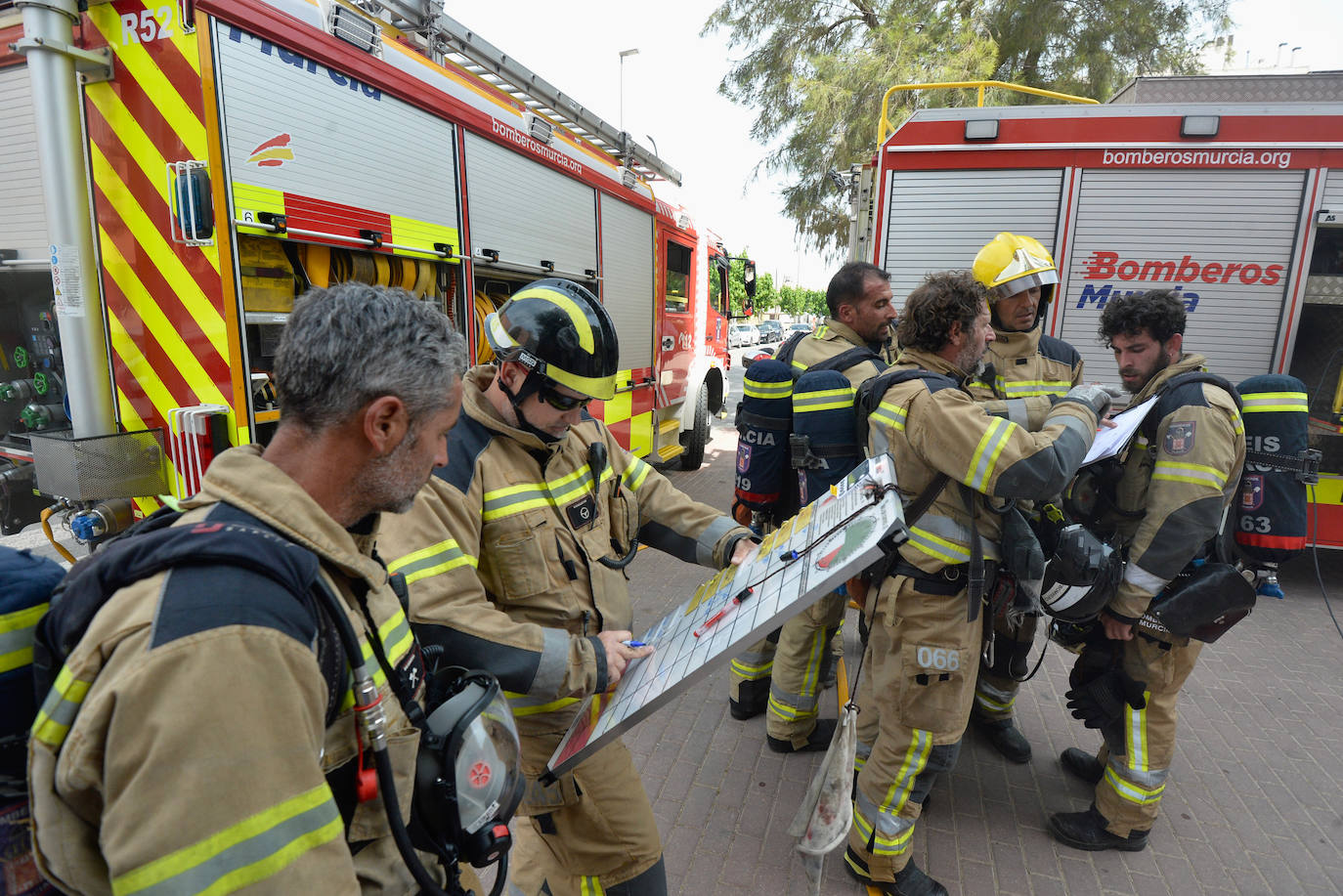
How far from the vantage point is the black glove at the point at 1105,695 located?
2.62m

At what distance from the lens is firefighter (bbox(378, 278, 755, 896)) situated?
1498 millimetres

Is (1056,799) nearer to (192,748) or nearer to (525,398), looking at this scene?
(525,398)

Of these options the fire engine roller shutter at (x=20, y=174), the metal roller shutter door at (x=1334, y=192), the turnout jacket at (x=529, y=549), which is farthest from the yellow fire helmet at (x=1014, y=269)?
the fire engine roller shutter at (x=20, y=174)

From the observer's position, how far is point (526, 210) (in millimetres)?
4875

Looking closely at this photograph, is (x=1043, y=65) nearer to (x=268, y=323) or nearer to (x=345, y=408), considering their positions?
(x=268, y=323)

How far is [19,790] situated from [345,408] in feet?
1.89

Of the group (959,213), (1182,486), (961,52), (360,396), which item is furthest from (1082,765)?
(961,52)

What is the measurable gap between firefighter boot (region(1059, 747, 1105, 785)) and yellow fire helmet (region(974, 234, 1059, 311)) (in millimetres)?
2032

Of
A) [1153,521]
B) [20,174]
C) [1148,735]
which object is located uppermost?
[20,174]

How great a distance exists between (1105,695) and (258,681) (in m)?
2.90

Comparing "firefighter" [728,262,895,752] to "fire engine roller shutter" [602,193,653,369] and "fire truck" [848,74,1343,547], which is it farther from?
"fire engine roller shutter" [602,193,653,369]

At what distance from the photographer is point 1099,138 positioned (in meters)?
4.78

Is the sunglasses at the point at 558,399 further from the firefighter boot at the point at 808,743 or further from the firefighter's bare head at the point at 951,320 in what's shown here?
the firefighter boot at the point at 808,743

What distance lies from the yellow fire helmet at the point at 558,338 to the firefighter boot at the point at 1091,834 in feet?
8.38
